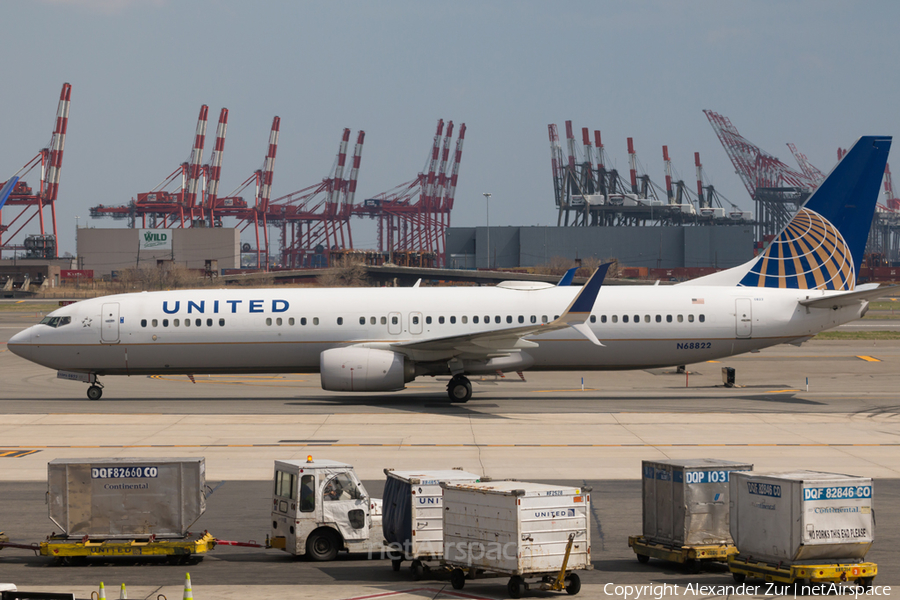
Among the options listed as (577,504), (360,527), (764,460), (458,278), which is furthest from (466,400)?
(458,278)

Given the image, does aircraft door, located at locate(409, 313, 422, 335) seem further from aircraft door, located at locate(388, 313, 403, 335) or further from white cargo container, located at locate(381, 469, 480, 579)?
white cargo container, located at locate(381, 469, 480, 579)

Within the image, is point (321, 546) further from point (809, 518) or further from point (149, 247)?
point (149, 247)

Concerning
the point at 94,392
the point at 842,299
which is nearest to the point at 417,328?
the point at 94,392

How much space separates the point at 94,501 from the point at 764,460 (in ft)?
52.0

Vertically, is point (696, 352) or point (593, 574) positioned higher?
point (696, 352)

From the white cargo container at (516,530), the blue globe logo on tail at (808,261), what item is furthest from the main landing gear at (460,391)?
the white cargo container at (516,530)

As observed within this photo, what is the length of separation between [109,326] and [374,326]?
1002cm

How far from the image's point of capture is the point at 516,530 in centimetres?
1247

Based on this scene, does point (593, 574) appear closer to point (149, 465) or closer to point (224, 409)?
point (149, 465)

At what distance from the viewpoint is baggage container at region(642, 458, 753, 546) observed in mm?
14125

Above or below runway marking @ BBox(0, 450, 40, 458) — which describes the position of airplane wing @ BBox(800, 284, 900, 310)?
above

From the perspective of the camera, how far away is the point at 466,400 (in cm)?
3422

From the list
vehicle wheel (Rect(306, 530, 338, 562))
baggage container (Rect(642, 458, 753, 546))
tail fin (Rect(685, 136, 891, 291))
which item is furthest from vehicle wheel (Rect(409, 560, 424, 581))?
tail fin (Rect(685, 136, 891, 291))

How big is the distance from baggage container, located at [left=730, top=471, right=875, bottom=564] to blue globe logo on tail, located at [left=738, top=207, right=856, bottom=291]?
83.8 feet
